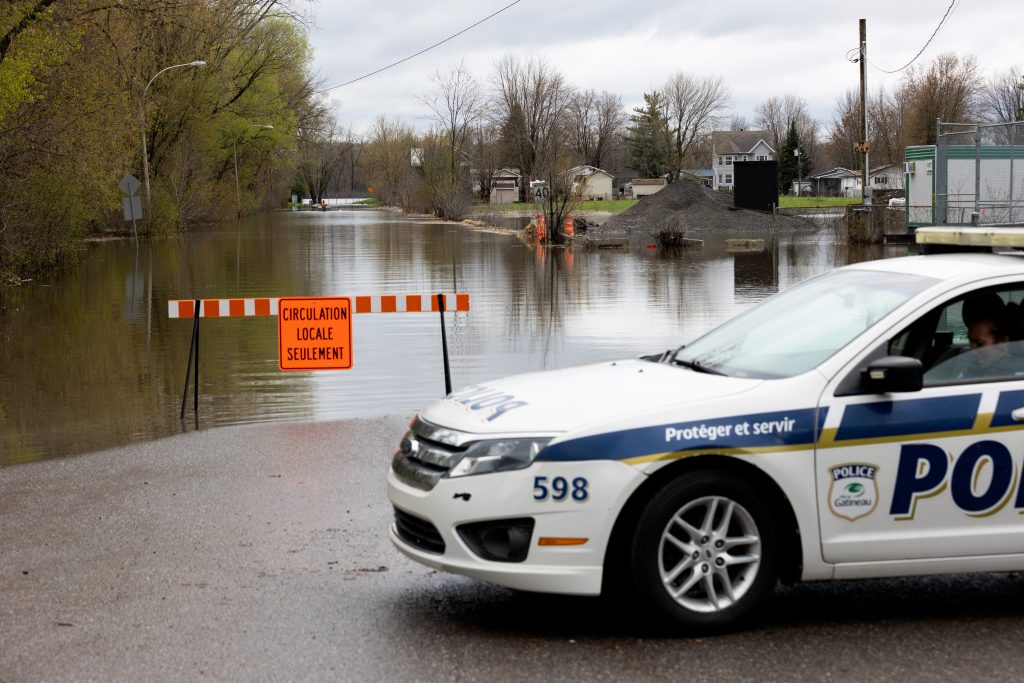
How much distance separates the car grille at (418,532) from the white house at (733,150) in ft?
529

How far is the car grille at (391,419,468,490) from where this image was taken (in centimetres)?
512

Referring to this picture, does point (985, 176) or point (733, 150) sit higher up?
point (733, 150)

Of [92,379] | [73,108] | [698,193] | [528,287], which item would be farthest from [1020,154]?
[698,193]

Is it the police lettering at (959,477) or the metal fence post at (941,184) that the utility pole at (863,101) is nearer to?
the metal fence post at (941,184)

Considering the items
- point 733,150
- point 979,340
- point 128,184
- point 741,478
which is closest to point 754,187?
point 128,184

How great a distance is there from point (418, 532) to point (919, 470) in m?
2.14

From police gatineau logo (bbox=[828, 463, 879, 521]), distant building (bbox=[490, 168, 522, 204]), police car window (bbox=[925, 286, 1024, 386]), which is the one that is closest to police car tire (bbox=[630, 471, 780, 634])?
police gatineau logo (bbox=[828, 463, 879, 521])

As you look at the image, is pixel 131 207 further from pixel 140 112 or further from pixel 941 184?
pixel 941 184

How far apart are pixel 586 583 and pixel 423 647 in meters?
0.73

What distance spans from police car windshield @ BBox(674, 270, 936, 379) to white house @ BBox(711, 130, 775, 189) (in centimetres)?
16010

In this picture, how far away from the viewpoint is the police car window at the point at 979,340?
5328mm

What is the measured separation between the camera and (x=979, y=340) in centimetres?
554

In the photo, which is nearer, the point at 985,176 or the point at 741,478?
the point at 741,478

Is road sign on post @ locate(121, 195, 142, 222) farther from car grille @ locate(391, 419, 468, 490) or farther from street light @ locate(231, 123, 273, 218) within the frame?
car grille @ locate(391, 419, 468, 490)
